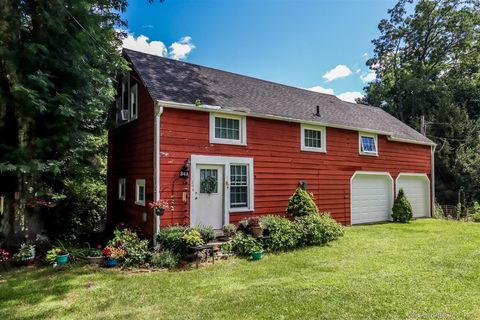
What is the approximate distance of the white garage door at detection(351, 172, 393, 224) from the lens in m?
12.2

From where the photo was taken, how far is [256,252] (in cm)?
713

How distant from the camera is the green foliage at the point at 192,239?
6875mm

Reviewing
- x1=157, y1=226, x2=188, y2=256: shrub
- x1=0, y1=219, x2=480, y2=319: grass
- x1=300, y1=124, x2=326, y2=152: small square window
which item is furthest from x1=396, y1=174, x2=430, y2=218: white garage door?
x1=157, y1=226, x2=188, y2=256: shrub

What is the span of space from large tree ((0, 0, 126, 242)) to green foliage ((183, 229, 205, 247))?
10.7 ft

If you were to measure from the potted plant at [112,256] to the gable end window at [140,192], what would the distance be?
72.2 inches

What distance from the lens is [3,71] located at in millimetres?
6852

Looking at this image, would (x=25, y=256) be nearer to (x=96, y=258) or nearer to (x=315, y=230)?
(x=96, y=258)

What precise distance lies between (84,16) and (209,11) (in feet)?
19.8

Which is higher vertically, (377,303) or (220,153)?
(220,153)

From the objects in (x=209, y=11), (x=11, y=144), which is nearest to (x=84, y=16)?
(x=11, y=144)

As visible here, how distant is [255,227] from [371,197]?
23.4ft

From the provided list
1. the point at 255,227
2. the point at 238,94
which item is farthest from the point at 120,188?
the point at 255,227

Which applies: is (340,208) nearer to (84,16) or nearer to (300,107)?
(300,107)

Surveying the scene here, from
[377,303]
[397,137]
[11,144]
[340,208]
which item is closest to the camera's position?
[377,303]
